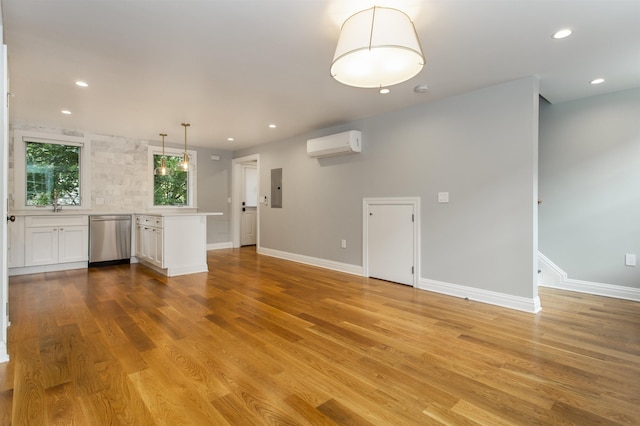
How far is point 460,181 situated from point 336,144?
191 cm

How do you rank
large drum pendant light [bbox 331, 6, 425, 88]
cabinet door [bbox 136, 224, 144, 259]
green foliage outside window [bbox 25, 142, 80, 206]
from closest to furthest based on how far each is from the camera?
1. large drum pendant light [bbox 331, 6, 425, 88]
2. green foliage outside window [bbox 25, 142, 80, 206]
3. cabinet door [bbox 136, 224, 144, 259]

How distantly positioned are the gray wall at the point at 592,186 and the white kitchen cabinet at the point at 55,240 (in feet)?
22.9

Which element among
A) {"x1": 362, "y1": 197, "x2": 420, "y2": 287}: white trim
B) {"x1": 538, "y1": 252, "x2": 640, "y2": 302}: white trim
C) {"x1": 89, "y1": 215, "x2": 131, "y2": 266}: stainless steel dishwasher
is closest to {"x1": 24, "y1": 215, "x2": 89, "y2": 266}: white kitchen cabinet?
{"x1": 89, "y1": 215, "x2": 131, "y2": 266}: stainless steel dishwasher

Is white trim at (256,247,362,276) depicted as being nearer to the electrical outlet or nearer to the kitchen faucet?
the electrical outlet

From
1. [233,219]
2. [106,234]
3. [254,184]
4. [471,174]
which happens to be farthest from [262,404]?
[254,184]

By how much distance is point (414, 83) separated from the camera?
3.35 metres

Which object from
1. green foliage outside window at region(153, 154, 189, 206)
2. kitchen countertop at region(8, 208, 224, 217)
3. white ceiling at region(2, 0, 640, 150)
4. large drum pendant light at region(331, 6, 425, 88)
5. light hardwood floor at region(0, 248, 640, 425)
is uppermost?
white ceiling at region(2, 0, 640, 150)

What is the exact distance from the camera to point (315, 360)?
2.17 meters

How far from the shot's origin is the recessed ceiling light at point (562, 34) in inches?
91.4

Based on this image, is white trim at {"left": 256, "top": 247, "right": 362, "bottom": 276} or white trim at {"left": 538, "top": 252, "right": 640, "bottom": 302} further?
white trim at {"left": 256, "top": 247, "right": 362, "bottom": 276}

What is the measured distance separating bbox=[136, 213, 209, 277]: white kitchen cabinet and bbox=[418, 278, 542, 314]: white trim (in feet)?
11.0

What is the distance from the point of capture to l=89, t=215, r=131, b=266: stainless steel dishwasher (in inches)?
212

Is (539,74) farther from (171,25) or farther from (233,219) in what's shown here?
(233,219)

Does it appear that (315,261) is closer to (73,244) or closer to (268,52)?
(268,52)
